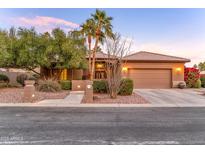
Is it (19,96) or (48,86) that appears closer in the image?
(19,96)

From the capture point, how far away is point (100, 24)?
21.9 m

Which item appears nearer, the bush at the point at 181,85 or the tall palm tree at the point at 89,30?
the tall palm tree at the point at 89,30

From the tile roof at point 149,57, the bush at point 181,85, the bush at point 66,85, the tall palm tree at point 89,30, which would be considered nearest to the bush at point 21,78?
the bush at point 66,85

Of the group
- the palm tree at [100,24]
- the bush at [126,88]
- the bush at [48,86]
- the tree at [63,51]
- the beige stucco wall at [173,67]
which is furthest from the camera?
the beige stucco wall at [173,67]

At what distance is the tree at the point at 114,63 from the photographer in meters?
14.0

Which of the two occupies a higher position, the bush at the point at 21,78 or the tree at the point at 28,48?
the tree at the point at 28,48

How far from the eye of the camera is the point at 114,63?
14.0 meters

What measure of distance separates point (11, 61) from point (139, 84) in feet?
46.4

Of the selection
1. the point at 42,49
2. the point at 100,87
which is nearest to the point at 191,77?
the point at 100,87

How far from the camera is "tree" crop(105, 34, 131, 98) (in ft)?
46.0

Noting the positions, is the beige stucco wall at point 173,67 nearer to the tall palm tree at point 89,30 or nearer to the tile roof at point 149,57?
the tile roof at point 149,57

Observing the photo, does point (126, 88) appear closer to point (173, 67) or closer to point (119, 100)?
point (119, 100)

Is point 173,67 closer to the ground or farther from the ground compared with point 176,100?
farther from the ground

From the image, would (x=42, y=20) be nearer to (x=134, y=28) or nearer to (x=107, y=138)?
(x=134, y=28)
